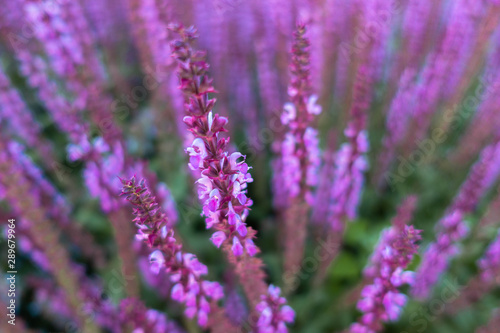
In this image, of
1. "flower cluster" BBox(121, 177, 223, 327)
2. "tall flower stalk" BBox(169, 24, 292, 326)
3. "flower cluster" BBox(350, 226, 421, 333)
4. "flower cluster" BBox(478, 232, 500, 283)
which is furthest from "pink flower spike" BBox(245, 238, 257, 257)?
"flower cluster" BBox(478, 232, 500, 283)

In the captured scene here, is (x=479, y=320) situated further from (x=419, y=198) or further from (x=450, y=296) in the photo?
(x=419, y=198)

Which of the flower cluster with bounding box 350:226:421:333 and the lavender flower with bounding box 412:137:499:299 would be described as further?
the lavender flower with bounding box 412:137:499:299

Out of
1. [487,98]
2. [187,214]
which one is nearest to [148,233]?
[187,214]

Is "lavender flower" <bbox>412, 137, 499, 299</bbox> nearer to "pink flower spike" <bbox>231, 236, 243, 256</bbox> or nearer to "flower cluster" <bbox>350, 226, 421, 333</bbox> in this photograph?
"flower cluster" <bbox>350, 226, 421, 333</bbox>

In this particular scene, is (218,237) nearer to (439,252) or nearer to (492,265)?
(439,252)

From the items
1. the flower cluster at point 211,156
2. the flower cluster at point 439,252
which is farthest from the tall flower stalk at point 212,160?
the flower cluster at point 439,252

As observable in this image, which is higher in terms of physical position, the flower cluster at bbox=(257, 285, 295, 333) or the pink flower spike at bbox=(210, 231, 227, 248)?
the pink flower spike at bbox=(210, 231, 227, 248)
